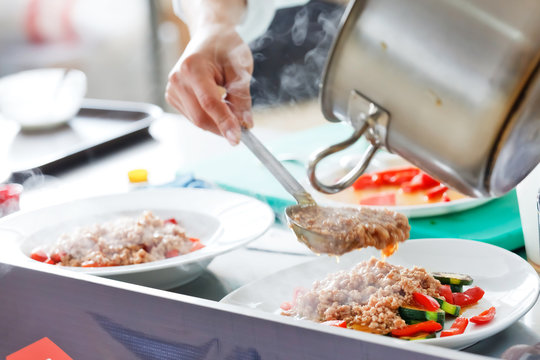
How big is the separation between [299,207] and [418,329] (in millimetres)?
301

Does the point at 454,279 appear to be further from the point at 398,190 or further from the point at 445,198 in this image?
the point at 398,190

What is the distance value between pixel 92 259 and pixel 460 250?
0.68 metres

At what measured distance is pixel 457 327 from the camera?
1019 millimetres

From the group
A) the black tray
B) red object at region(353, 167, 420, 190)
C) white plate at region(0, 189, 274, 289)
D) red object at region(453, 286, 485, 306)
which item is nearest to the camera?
red object at region(453, 286, 485, 306)

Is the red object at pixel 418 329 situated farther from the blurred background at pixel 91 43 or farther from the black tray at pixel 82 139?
the blurred background at pixel 91 43

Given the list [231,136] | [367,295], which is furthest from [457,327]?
[231,136]

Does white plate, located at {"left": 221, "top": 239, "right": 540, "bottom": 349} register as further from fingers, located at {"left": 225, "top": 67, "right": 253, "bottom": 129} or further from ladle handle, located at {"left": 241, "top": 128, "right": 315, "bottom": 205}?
fingers, located at {"left": 225, "top": 67, "right": 253, "bottom": 129}

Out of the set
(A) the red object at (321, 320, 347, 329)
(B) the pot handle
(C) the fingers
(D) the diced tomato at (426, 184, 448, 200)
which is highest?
(B) the pot handle

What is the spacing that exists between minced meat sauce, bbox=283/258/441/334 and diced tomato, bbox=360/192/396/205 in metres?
0.47

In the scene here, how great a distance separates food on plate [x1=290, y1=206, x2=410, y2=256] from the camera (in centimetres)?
110

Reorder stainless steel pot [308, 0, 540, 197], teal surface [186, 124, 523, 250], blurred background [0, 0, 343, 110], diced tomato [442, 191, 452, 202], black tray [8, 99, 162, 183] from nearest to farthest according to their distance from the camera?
stainless steel pot [308, 0, 540, 197] < teal surface [186, 124, 523, 250] < diced tomato [442, 191, 452, 202] < black tray [8, 99, 162, 183] < blurred background [0, 0, 343, 110]

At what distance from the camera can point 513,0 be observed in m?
0.74

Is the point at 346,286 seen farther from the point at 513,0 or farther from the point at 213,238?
the point at 513,0

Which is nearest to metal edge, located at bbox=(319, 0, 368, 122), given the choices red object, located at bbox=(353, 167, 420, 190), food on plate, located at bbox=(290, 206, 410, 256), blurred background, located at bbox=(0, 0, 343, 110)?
food on plate, located at bbox=(290, 206, 410, 256)
